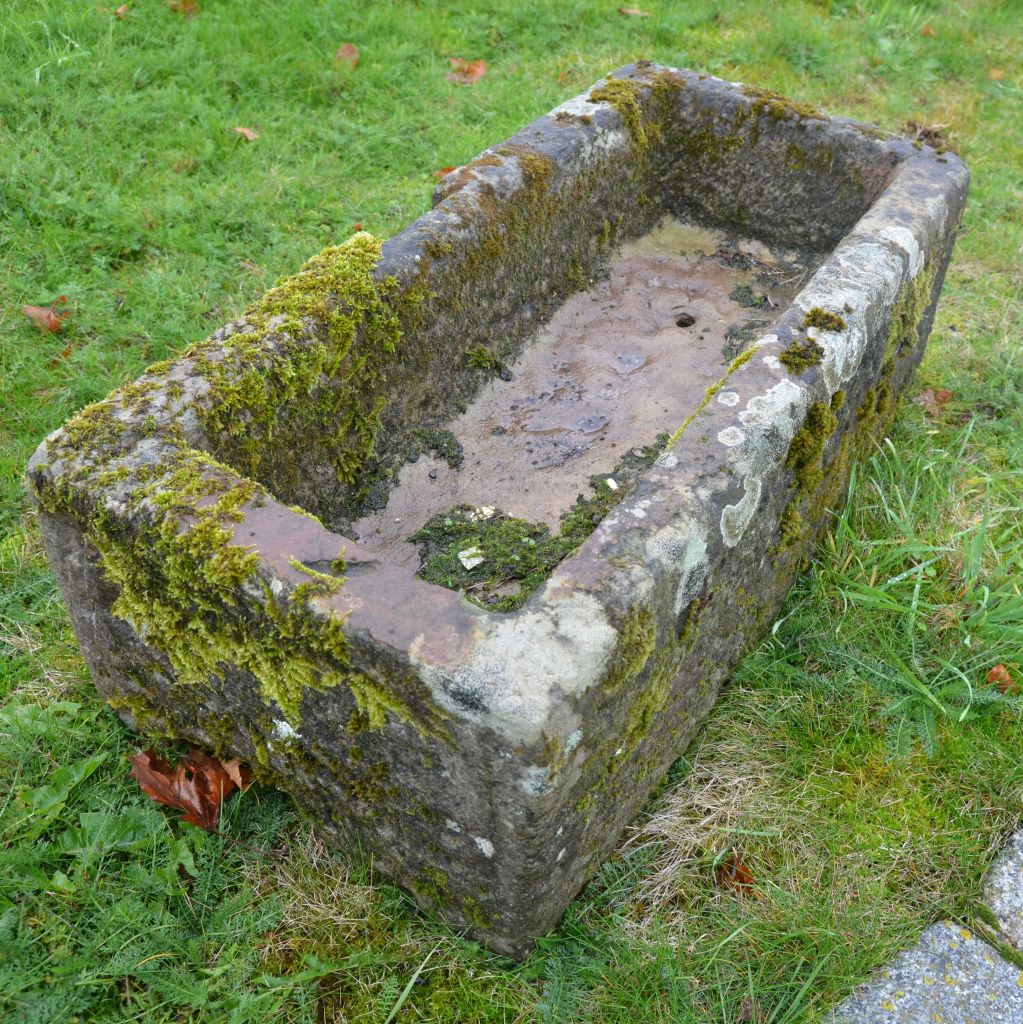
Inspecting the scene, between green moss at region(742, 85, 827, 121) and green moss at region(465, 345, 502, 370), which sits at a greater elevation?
green moss at region(742, 85, 827, 121)

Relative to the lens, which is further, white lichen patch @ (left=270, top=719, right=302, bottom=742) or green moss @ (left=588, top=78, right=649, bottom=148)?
green moss @ (left=588, top=78, right=649, bottom=148)

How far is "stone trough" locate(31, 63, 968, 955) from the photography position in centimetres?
171

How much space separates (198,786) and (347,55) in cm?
408

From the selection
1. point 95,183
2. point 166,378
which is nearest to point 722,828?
point 166,378

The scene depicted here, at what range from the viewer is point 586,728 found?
5.56ft

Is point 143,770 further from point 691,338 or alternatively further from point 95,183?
point 95,183

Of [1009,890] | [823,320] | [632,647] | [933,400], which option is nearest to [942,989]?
[1009,890]

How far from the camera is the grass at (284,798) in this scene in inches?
77.1

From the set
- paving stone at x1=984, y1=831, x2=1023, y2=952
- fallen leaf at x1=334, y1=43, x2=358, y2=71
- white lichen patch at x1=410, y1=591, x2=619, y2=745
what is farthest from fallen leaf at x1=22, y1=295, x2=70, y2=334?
paving stone at x1=984, y1=831, x2=1023, y2=952

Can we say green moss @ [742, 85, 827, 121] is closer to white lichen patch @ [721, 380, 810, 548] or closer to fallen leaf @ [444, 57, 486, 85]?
white lichen patch @ [721, 380, 810, 548]

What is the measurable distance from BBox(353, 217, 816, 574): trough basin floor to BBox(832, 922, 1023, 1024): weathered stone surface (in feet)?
4.51

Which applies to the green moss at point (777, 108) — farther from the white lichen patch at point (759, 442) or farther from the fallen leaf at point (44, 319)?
the fallen leaf at point (44, 319)

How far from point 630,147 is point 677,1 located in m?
3.16

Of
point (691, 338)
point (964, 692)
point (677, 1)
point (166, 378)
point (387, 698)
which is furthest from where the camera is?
point (677, 1)
